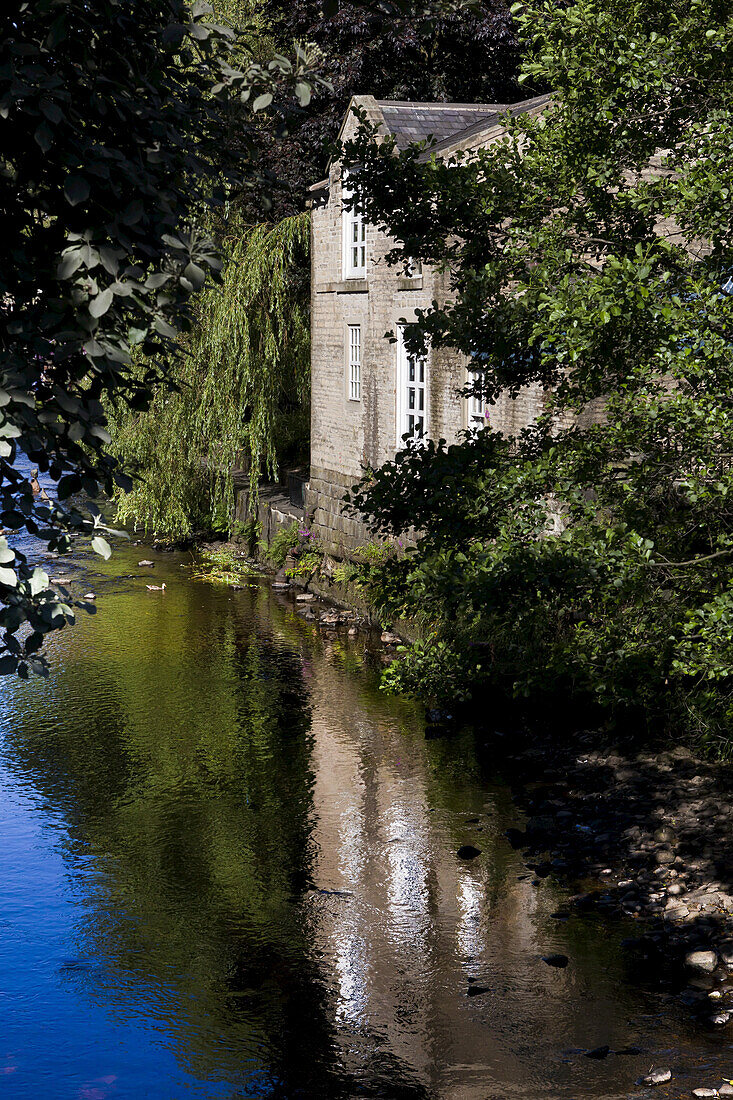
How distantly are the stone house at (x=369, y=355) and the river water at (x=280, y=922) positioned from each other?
5469mm

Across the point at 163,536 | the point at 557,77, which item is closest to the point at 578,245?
the point at 557,77

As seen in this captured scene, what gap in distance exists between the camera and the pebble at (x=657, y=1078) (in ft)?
23.7

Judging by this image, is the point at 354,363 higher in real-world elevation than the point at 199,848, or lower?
higher

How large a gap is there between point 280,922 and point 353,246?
1494cm

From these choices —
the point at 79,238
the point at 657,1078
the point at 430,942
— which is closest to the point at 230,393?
the point at 430,942

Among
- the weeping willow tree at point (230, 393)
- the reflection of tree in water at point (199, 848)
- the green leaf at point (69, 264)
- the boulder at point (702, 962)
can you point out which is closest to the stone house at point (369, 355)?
the weeping willow tree at point (230, 393)

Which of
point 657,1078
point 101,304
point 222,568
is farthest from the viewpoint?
point 222,568

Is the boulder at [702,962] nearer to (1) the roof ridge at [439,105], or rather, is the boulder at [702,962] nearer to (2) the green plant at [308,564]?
(2) the green plant at [308,564]

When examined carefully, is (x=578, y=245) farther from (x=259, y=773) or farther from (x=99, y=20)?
(x=259, y=773)

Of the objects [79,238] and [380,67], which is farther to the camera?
[380,67]

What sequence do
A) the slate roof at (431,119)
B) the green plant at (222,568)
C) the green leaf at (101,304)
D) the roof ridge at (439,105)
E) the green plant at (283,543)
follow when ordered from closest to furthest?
1. the green leaf at (101,304)
2. the slate roof at (431,119)
3. the roof ridge at (439,105)
4. the green plant at (222,568)
5. the green plant at (283,543)

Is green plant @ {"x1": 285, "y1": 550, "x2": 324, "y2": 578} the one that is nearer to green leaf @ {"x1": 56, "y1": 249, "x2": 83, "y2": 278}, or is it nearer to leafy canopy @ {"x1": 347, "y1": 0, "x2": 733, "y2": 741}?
leafy canopy @ {"x1": 347, "y1": 0, "x2": 733, "y2": 741}

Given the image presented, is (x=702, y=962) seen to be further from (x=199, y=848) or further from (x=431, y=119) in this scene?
(x=431, y=119)

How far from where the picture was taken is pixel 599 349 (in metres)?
7.99
